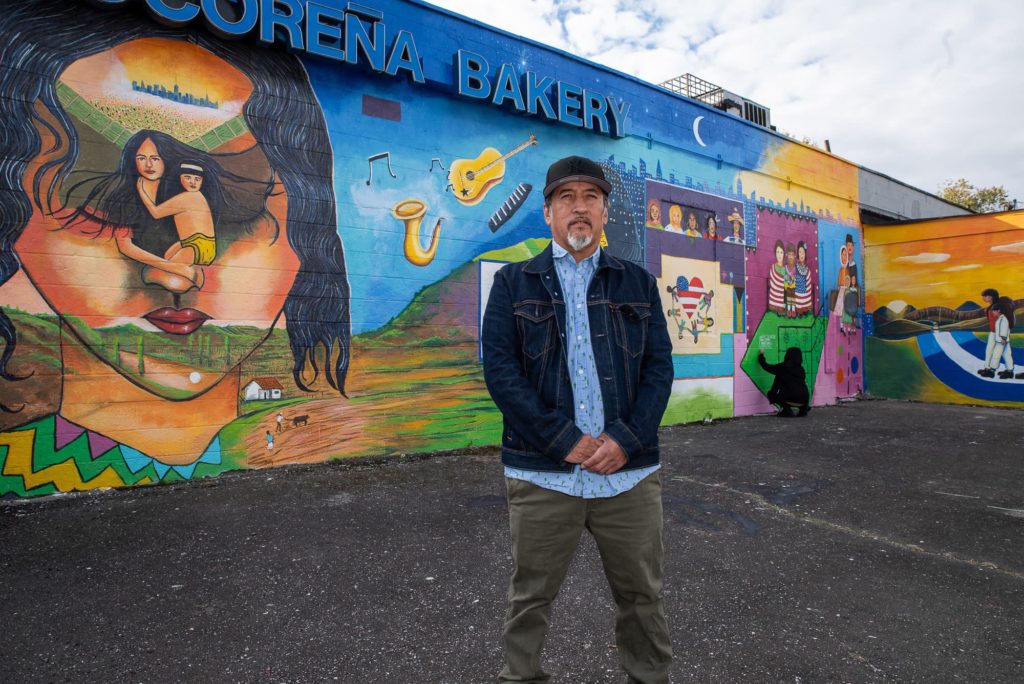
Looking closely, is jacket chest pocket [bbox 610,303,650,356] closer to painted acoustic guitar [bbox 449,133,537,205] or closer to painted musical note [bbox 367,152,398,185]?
painted musical note [bbox 367,152,398,185]

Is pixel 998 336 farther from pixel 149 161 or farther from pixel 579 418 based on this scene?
pixel 149 161

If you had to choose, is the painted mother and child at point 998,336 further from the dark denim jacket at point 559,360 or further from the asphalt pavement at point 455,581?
the dark denim jacket at point 559,360

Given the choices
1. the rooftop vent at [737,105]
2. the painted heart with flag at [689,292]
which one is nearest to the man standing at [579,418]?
the painted heart with flag at [689,292]

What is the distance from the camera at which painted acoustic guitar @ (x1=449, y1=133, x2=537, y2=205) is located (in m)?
7.45

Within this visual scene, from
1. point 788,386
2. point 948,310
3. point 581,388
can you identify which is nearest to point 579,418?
point 581,388

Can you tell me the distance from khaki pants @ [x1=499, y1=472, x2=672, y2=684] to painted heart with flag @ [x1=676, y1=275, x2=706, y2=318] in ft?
27.0

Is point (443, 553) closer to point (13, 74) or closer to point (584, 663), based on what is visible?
point (584, 663)

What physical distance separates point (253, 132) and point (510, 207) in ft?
10.7

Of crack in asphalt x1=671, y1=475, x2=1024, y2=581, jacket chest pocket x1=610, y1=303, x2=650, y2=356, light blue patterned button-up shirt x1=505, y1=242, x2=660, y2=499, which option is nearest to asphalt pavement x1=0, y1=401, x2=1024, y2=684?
crack in asphalt x1=671, y1=475, x2=1024, y2=581

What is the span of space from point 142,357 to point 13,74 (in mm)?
2638

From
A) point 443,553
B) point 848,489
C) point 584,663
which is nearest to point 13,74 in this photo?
point 443,553

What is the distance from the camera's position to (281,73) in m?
6.23

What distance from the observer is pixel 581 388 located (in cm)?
207

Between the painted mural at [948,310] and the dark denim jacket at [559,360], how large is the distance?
1330cm
